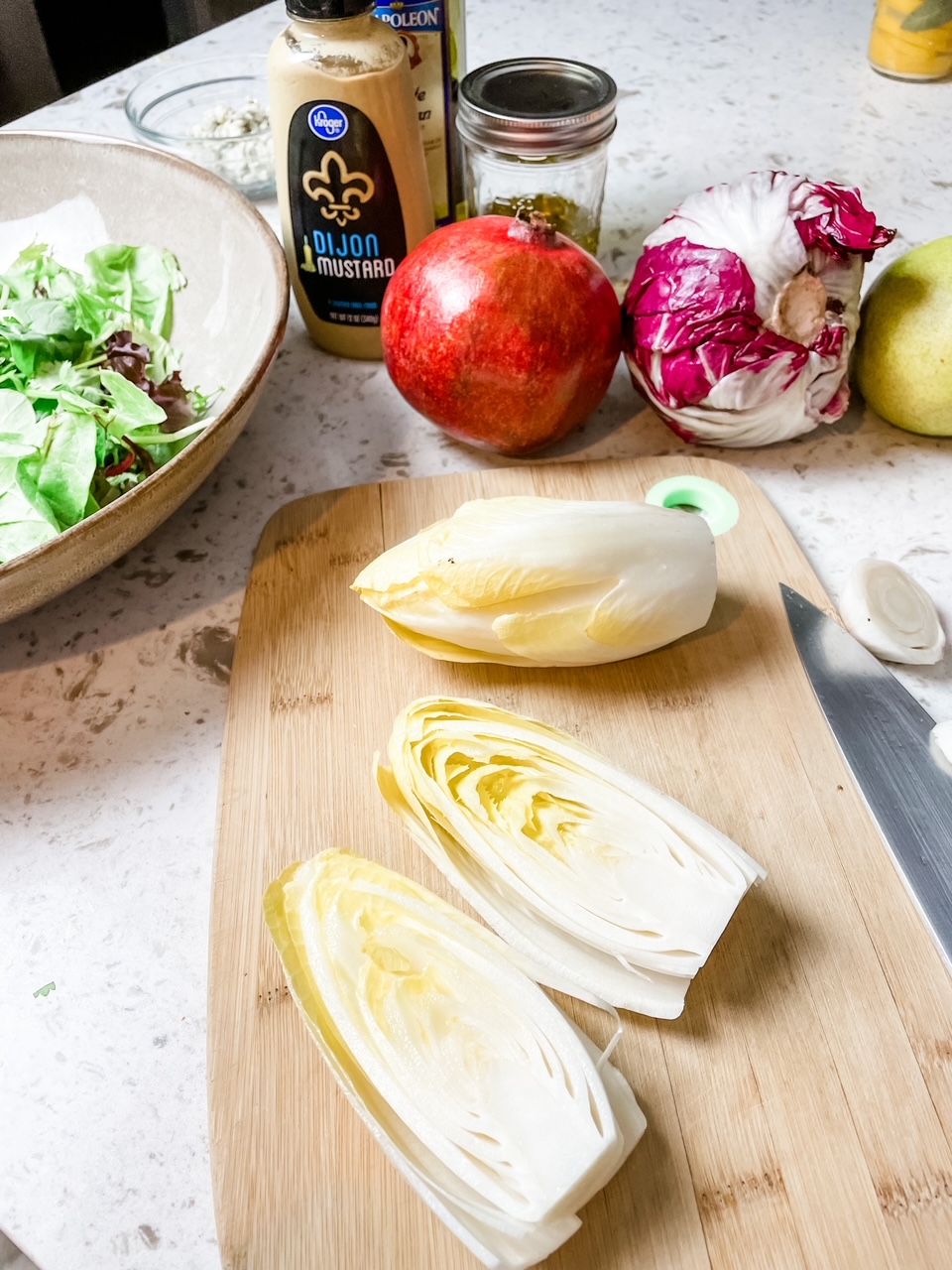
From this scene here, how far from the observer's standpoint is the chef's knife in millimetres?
706

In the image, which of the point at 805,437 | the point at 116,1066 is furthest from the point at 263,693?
the point at 805,437

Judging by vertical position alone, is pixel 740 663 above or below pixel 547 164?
below

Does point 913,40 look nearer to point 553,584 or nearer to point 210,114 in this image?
point 210,114

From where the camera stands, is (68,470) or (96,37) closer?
(68,470)

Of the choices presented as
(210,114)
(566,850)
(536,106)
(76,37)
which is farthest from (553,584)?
(76,37)

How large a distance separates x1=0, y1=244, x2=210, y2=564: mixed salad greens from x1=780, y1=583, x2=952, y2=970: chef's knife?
60cm

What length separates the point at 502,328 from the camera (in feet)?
3.02

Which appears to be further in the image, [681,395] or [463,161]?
[463,161]

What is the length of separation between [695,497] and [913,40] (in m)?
1.16

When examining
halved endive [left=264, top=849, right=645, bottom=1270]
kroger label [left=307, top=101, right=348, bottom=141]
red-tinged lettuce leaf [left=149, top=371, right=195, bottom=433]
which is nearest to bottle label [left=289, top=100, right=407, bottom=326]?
kroger label [left=307, top=101, right=348, bottom=141]

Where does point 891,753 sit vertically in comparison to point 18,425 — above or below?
below

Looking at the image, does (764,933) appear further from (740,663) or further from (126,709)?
(126,709)

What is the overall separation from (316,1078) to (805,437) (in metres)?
0.81

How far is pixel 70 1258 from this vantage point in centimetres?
57
